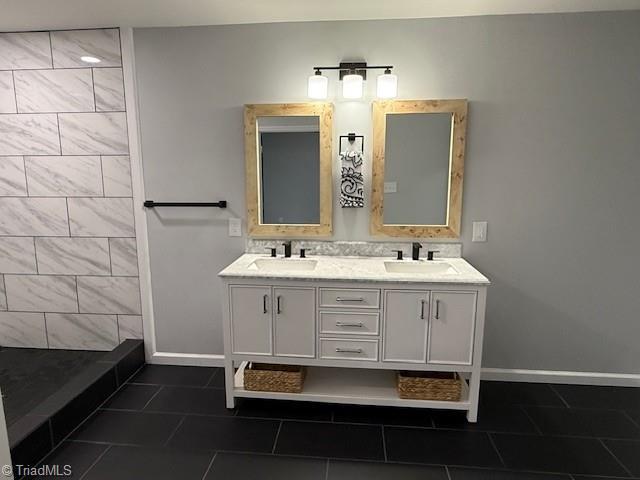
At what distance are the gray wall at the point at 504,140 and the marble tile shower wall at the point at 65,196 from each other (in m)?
0.27

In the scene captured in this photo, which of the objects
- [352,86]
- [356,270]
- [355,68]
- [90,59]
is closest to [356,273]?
[356,270]

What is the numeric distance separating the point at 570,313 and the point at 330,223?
166 cm

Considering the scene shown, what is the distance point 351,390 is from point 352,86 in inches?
70.8

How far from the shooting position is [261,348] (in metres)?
2.24

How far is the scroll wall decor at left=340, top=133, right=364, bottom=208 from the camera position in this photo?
2.48m

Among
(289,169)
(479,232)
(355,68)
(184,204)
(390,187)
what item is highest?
(355,68)

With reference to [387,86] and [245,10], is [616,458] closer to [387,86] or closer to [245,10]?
[387,86]

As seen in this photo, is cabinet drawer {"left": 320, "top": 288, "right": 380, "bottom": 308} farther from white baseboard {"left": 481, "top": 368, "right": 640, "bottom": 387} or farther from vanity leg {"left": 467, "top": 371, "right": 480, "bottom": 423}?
white baseboard {"left": 481, "top": 368, "right": 640, "bottom": 387}

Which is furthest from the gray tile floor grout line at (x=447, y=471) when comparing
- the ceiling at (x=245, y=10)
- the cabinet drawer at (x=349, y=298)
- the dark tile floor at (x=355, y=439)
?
the ceiling at (x=245, y=10)

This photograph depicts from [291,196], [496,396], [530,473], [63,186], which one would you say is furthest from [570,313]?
[63,186]

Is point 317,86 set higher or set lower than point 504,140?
higher

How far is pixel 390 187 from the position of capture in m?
2.52

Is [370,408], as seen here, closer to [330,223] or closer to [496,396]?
[496,396]

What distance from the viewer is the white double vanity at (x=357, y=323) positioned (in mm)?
2096
